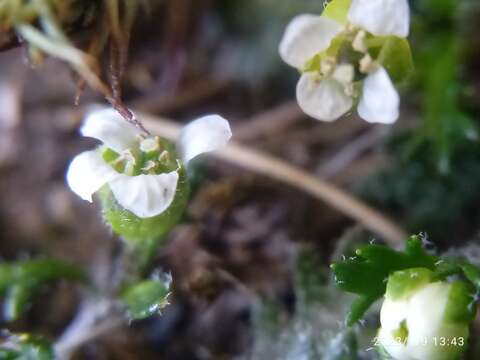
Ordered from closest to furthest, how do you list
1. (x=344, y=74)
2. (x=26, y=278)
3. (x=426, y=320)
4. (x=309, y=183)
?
(x=426, y=320), (x=344, y=74), (x=26, y=278), (x=309, y=183)

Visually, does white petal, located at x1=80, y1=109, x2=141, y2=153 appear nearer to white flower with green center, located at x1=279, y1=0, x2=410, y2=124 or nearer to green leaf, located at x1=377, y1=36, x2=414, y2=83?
white flower with green center, located at x1=279, y1=0, x2=410, y2=124

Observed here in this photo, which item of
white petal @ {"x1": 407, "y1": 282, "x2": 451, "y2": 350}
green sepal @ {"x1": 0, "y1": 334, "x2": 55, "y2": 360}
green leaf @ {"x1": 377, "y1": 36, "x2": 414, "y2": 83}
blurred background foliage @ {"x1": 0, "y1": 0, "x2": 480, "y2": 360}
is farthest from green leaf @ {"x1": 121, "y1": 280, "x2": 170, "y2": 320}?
green leaf @ {"x1": 377, "y1": 36, "x2": 414, "y2": 83}

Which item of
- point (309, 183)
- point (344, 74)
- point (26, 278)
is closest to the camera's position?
point (344, 74)

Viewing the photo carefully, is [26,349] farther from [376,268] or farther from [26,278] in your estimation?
[376,268]

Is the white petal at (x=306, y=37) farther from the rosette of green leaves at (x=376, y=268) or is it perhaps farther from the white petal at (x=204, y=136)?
the rosette of green leaves at (x=376, y=268)

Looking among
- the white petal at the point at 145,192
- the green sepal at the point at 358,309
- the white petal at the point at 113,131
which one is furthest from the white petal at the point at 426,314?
the white petal at the point at 113,131

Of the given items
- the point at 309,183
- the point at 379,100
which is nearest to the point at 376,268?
the point at 379,100
